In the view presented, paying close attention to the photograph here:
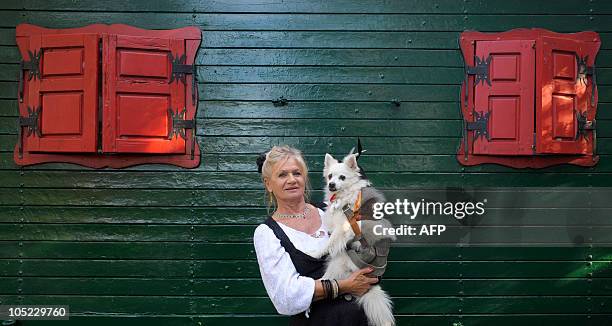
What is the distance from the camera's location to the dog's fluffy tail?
8.46 feet

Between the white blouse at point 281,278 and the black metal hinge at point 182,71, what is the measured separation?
6.92ft

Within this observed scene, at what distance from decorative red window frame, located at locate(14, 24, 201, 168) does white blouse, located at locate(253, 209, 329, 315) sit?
2.01 meters

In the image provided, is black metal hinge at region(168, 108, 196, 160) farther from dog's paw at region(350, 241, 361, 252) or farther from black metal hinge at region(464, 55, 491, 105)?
black metal hinge at region(464, 55, 491, 105)

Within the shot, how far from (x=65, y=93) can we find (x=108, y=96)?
1.14 feet

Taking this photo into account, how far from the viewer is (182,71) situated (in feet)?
13.9

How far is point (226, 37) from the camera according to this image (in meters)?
4.34

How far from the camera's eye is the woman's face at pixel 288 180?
8.20 ft

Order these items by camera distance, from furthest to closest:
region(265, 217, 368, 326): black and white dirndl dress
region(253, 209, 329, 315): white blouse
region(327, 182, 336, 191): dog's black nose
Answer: region(327, 182, 336, 191): dog's black nose < region(265, 217, 368, 326): black and white dirndl dress < region(253, 209, 329, 315): white blouse

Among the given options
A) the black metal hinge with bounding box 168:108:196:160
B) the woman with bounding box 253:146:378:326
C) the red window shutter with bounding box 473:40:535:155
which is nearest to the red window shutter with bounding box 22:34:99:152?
the black metal hinge with bounding box 168:108:196:160

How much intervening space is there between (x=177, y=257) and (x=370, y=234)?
2054 millimetres

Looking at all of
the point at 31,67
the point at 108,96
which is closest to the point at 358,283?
the point at 108,96

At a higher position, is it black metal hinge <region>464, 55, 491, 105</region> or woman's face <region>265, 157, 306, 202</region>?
black metal hinge <region>464, 55, 491, 105</region>

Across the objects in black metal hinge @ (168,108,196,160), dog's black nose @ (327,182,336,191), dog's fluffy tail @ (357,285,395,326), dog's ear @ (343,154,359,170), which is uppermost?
black metal hinge @ (168,108,196,160)

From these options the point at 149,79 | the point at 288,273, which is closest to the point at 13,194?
the point at 149,79
